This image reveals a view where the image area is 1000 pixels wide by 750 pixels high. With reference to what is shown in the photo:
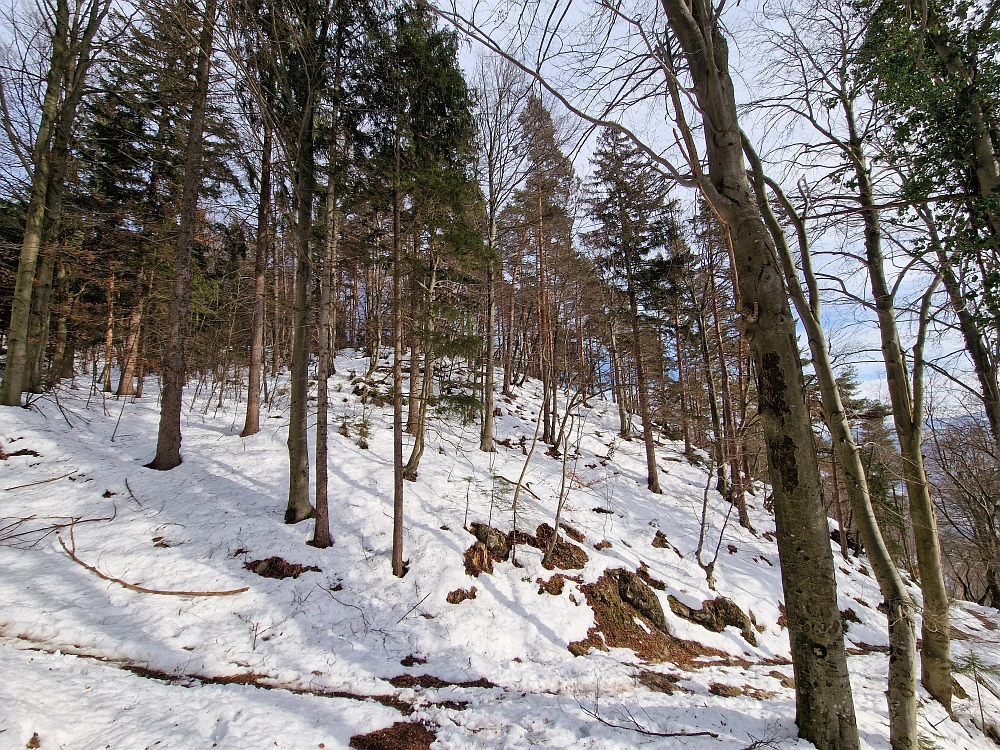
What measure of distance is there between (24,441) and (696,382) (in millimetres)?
19893

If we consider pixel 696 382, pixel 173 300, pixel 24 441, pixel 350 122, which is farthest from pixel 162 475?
pixel 696 382

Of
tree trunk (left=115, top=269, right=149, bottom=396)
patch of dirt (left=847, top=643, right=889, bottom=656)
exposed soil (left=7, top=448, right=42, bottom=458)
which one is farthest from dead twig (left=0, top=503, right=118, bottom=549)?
patch of dirt (left=847, top=643, right=889, bottom=656)

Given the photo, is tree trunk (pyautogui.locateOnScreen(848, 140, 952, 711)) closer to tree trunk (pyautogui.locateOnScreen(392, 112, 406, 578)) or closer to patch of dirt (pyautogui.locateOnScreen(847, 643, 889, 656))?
patch of dirt (pyautogui.locateOnScreen(847, 643, 889, 656))

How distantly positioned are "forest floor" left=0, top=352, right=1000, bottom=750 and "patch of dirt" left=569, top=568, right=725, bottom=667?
0.16ft

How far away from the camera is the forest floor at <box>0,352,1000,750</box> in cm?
325

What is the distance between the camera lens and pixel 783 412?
296 cm

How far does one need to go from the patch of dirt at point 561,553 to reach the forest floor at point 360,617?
0.15ft

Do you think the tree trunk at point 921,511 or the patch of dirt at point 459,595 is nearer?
the tree trunk at point 921,511

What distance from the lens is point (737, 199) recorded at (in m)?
3.06

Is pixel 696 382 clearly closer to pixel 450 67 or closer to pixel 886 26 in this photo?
pixel 886 26

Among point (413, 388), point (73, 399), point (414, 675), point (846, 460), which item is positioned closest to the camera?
point (846, 460)

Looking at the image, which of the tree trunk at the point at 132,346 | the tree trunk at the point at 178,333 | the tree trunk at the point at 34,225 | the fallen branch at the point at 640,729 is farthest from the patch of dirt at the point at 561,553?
the tree trunk at the point at 132,346

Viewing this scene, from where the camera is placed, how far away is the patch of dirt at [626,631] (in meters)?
6.07

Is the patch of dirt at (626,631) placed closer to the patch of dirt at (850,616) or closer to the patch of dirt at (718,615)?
the patch of dirt at (718,615)
